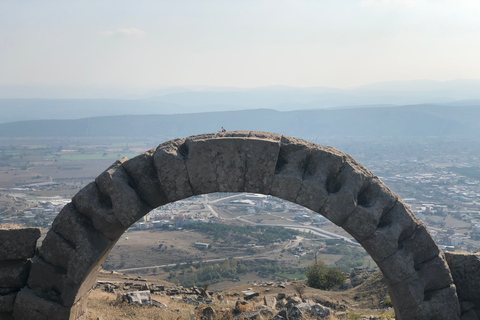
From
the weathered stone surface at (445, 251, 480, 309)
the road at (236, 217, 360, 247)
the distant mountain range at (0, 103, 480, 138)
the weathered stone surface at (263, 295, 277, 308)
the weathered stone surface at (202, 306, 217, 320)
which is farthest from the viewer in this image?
the distant mountain range at (0, 103, 480, 138)

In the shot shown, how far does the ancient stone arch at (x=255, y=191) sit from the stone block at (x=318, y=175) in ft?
0.05

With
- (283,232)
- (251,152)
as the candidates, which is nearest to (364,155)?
(283,232)

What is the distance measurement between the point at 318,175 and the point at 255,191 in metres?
1.06

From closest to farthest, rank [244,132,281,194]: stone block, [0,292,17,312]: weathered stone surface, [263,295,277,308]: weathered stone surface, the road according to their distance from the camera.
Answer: [244,132,281,194]: stone block < [0,292,17,312]: weathered stone surface < [263,295,277,308]: weathered stone surface < the road

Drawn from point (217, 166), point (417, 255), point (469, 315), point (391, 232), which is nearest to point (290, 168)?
point (217, 166)

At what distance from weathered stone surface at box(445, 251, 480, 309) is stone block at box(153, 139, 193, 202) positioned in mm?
4831

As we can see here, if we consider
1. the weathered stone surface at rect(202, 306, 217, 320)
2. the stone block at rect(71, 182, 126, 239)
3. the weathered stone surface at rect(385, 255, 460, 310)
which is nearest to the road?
the weathered stone surface at rect(202, 306, 217, 320)

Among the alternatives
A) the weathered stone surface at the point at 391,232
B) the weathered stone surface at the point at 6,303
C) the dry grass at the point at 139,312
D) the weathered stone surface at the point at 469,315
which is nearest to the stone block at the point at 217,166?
the weathered stone surface at the point at 391,232

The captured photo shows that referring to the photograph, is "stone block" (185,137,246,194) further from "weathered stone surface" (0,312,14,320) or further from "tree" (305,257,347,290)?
"tree" (305,257,347,290)

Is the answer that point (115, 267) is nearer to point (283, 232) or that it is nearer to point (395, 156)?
point (283, 232)

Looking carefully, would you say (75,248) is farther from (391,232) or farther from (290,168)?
(391,232)

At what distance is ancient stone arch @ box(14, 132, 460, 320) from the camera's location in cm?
759

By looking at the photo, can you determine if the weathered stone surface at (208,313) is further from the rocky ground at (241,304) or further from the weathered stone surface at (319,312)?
the weathered stone surface at (319,312)

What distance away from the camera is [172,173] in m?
7.72
